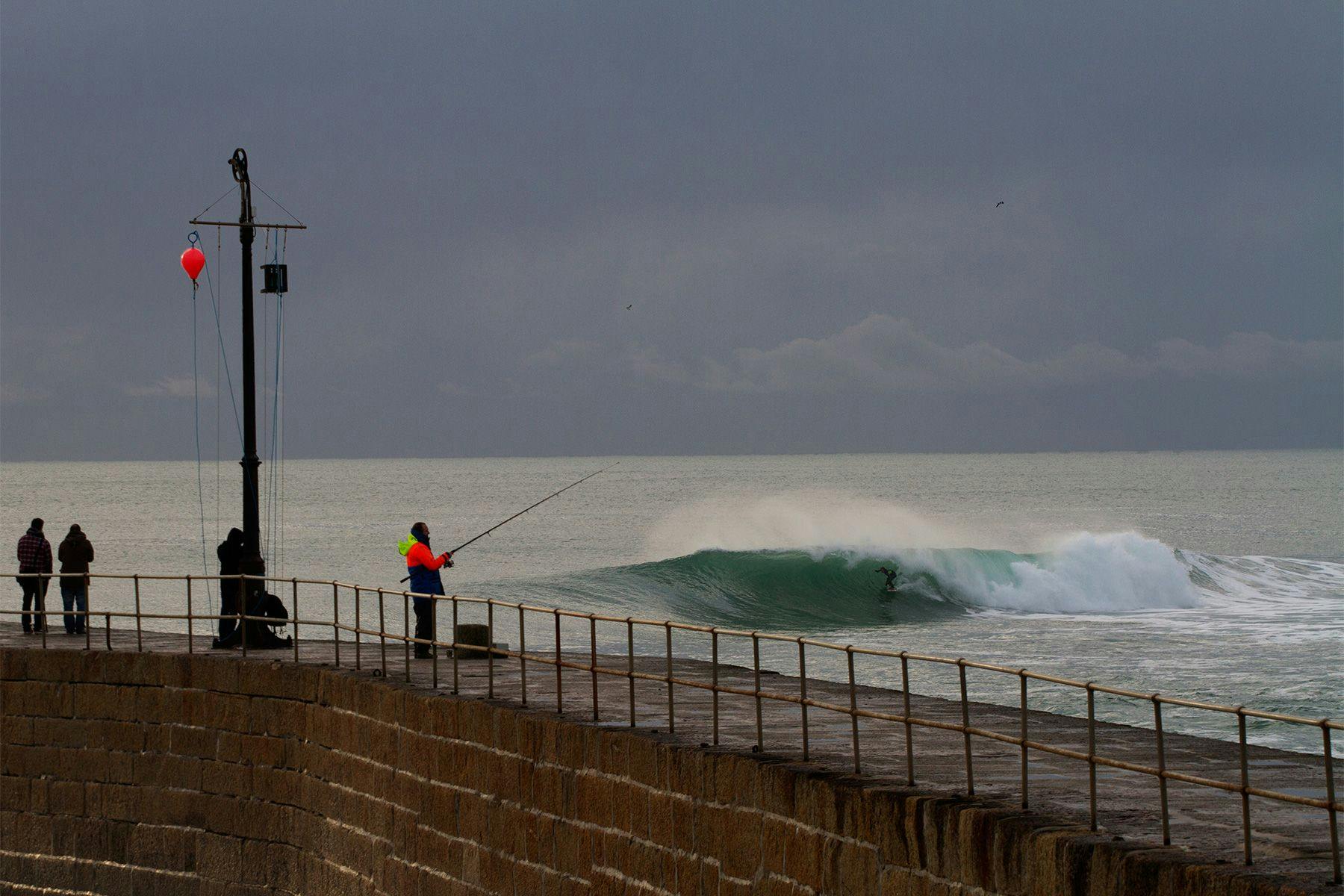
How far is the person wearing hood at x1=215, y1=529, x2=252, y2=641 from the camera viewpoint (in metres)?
14.4

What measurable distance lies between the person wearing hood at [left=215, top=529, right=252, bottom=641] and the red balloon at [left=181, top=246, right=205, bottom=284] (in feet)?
8.10

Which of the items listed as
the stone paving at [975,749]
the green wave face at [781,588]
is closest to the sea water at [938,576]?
the green wave face at [781,588]

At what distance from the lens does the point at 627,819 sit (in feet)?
30.0

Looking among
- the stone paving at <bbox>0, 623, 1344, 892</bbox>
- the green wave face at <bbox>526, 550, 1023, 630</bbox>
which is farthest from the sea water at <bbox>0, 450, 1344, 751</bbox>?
the stone paving at <bbox>0, 623, 1344, 892</bbox>

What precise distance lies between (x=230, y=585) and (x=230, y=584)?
26 mm

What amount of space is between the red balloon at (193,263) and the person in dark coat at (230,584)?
8.10 feet

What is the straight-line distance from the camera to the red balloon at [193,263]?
50.2 feet

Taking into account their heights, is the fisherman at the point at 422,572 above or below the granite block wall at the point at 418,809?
above

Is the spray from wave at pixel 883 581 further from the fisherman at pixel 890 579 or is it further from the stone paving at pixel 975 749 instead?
the stone paving at pixel 975 749

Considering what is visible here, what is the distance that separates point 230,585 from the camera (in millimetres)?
14938

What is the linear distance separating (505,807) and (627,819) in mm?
1322

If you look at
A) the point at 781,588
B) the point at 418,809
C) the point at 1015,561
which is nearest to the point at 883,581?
the point at 781,588

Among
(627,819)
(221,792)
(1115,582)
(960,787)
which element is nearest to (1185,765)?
(960,787)

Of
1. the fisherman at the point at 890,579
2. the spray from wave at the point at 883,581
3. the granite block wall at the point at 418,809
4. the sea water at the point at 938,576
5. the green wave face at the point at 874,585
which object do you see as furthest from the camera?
the fisherman at the point at 890,579
